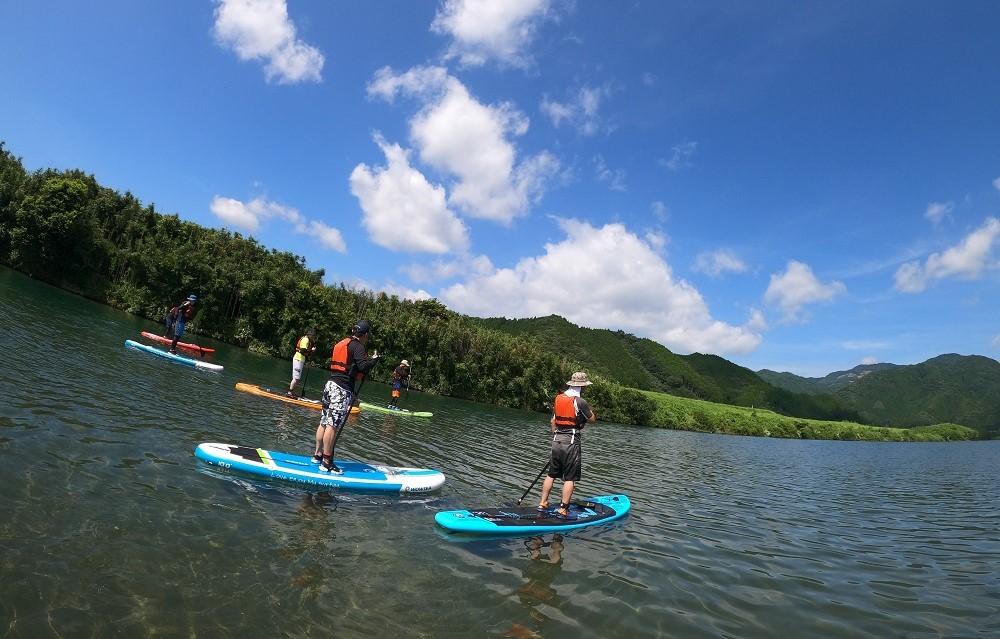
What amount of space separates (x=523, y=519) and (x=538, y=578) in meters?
2.22

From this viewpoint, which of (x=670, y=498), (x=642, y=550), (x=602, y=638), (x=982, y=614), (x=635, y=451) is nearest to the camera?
(x=602, y=638)

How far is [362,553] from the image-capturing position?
7785mm

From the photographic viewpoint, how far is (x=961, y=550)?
1390 centimetres

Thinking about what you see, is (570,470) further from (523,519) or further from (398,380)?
(398,380)

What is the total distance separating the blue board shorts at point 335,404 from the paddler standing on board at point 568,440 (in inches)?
180

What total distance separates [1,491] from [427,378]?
178 ft

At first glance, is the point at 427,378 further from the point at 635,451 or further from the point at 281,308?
the point at 635,451

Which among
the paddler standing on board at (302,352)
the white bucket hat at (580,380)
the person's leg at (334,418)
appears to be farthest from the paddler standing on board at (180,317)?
the white bucket hat at (580,380)

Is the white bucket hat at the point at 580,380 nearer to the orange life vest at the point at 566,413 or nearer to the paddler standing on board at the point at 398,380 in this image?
the orange life vest at the point at 566,413

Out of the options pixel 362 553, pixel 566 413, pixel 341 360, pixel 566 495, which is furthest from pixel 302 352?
pixel 362 553

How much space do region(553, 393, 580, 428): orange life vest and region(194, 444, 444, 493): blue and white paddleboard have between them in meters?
3.58

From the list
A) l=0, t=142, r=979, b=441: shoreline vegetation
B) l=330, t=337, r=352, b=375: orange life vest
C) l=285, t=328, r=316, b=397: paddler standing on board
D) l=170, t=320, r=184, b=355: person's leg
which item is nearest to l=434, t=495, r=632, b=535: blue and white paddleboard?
l=330, t=337, r=352, b=375: orange life vest

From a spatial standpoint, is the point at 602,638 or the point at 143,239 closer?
the point at 602,638

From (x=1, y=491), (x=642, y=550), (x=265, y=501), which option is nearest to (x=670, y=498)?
(x=642, y=550)
